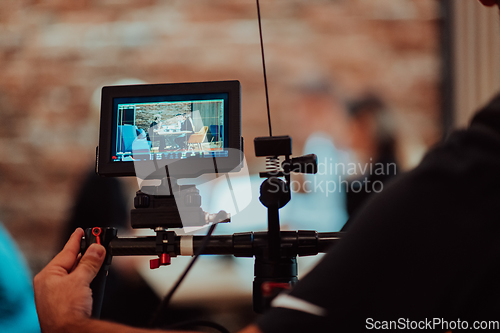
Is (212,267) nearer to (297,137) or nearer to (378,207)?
(297,137)

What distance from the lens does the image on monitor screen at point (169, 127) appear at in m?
0.79

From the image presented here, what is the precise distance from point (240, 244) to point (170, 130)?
305 mm

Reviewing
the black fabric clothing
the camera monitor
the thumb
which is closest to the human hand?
the thumb

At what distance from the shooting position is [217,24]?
5.28ft

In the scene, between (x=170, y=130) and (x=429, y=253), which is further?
(x=170, y=130)

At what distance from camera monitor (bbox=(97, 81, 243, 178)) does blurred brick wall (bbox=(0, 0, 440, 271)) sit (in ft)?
2.39

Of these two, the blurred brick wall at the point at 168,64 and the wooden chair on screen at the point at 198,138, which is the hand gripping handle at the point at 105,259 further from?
the blurred brick wall at the point at 168,64

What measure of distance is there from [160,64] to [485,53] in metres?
1.31

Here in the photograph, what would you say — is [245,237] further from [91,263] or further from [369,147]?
[369,147]

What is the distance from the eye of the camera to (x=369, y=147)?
150 cm

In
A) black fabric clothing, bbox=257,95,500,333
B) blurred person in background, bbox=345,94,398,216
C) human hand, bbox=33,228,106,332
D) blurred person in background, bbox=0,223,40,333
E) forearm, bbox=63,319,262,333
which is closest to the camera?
black fabric clothing, bbox=257,95,500,333

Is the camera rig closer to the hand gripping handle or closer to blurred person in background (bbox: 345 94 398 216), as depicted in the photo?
the hand gripping handle

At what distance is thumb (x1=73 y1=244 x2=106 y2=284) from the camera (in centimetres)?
64

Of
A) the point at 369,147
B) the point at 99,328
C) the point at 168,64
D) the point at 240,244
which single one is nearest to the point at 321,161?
the point at 369,147
